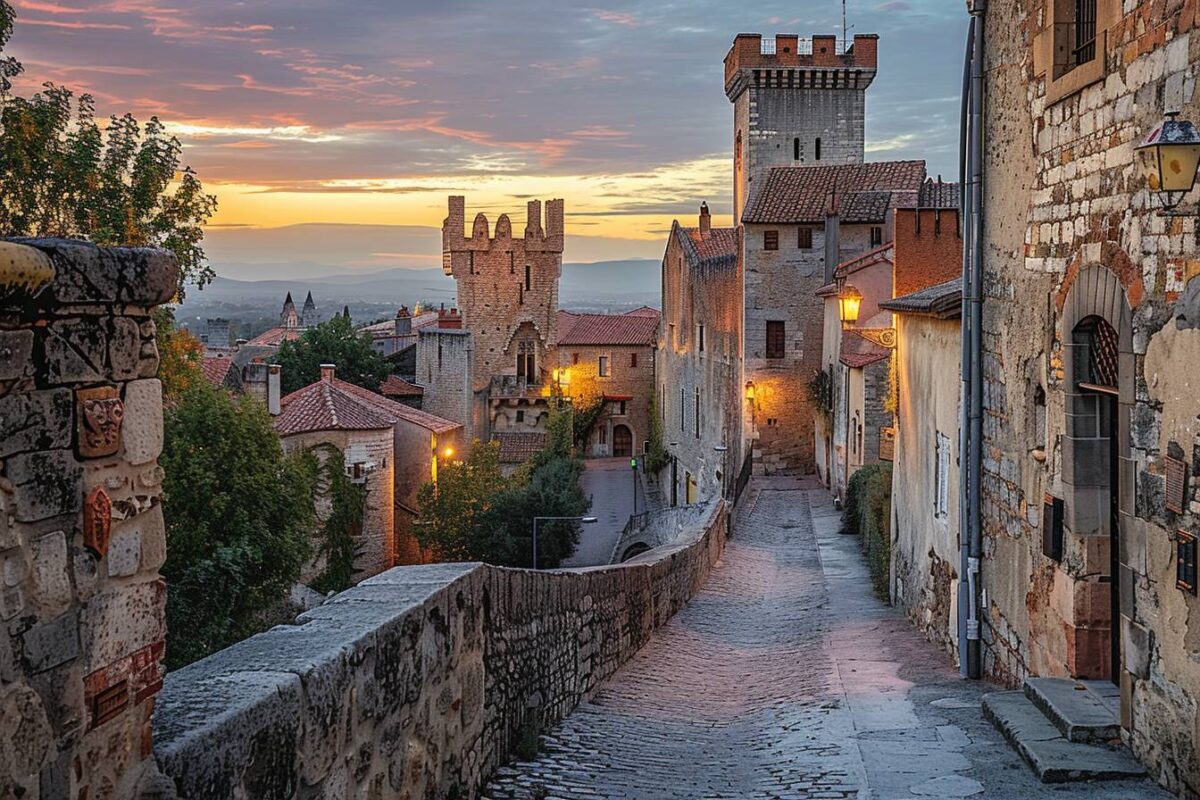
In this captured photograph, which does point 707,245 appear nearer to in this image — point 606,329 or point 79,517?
point 606,329

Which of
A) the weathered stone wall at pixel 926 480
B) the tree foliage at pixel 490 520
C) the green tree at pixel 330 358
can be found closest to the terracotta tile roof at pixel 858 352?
the weathered stone wall at pixel 926 480

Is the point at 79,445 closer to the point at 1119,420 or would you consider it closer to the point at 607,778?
the point at 607,778

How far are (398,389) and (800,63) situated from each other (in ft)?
90.7

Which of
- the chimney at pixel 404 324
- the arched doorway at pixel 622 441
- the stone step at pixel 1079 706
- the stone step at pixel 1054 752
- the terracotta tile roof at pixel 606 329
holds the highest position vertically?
the chimney at pixel 404 324

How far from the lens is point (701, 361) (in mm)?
47844

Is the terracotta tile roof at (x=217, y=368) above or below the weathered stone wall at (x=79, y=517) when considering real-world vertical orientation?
above

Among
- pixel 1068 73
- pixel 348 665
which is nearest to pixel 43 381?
pixel 348 665

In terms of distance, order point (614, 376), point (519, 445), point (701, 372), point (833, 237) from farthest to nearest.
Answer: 1. point (614, 376)
2. point (519, 445)
3. point (701, 372)
4. point (833, 237)

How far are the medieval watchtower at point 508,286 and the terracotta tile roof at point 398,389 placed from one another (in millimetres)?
3875

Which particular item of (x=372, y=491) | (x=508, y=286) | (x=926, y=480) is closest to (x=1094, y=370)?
(x=926, y=480)

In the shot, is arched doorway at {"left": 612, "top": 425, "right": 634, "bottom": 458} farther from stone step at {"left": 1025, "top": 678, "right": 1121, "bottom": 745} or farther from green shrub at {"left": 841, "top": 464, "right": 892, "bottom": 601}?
stone step at {"left": 1025, "top": 678, "right": 1121, "bottom": 745}

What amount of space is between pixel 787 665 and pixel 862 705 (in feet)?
10.0

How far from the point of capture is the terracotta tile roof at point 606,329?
7212 cm

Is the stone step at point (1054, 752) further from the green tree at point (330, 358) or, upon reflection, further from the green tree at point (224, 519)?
the green tree at point (330, 358)
